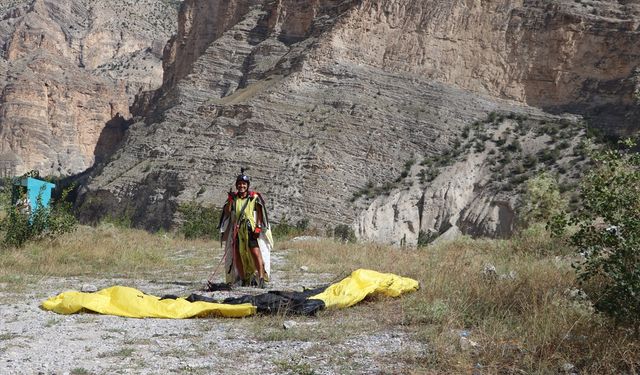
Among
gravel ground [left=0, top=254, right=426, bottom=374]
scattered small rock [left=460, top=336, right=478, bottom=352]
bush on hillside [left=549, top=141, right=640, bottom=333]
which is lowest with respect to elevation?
gravel ground [left=0, top=254, right=426, bottom=374]

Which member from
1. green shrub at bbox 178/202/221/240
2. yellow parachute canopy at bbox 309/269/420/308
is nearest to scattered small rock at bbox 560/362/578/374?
yellow parachute canopy at bbox 309/269/420/308

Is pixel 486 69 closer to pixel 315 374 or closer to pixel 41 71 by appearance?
pixel 315 374

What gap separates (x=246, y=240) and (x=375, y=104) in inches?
1198

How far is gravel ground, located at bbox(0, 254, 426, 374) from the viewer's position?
14.5 feet

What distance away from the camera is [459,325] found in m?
5.41

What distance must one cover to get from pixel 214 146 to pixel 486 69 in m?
18.5

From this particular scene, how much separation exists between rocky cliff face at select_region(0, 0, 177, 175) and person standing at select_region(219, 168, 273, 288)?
238ft

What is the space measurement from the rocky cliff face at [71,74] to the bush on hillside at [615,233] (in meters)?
77.7

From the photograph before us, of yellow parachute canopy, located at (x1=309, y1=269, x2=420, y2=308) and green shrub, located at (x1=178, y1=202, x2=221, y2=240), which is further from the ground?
yellow parachute canopy, located at (x1=309, y1=269, x2=420, y2=308)

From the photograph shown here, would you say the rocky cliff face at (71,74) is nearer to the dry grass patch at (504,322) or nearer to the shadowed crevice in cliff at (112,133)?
the shadowed crevice in cliff at (112,133)

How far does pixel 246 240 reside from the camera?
904cm

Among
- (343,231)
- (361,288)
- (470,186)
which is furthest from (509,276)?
(470,186)

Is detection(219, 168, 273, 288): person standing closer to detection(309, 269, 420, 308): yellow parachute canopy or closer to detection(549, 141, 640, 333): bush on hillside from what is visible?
detection(309, 269, 420, 308): yellow parachute canopy

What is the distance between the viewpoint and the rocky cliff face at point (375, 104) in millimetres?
34375
